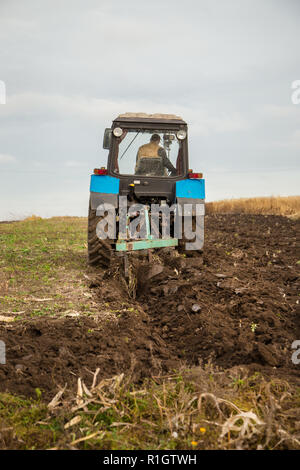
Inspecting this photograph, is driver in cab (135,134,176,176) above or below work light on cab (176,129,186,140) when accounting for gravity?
below

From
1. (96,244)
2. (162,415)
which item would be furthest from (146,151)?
(162,415)

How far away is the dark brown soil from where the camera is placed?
3.78 meters

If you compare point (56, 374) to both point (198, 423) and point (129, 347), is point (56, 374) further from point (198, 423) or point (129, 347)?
point (198, 423)

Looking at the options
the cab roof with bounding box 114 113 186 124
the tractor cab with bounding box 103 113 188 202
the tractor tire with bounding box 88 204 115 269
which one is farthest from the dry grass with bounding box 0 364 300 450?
the cab roof with bounding box 114 113 186 124

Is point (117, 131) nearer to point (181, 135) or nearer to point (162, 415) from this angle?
point (181, 135)

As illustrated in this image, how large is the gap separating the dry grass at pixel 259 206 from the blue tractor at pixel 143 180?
16.5 m

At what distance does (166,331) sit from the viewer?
501 cm

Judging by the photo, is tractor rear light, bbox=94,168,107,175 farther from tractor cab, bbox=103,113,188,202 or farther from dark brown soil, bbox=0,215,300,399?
dark brown soil, bbox=0,215,300,399

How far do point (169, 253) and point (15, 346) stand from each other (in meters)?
3.96

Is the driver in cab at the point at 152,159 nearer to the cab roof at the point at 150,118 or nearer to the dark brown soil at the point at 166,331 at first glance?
the cab roof at the point at 150,118

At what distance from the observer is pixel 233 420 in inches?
112

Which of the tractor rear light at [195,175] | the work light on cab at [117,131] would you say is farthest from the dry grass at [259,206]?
the work light on cab at [117,131]

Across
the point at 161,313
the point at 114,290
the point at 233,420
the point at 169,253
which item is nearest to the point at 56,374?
the point at 233,420

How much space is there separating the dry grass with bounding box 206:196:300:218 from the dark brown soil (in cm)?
1784
